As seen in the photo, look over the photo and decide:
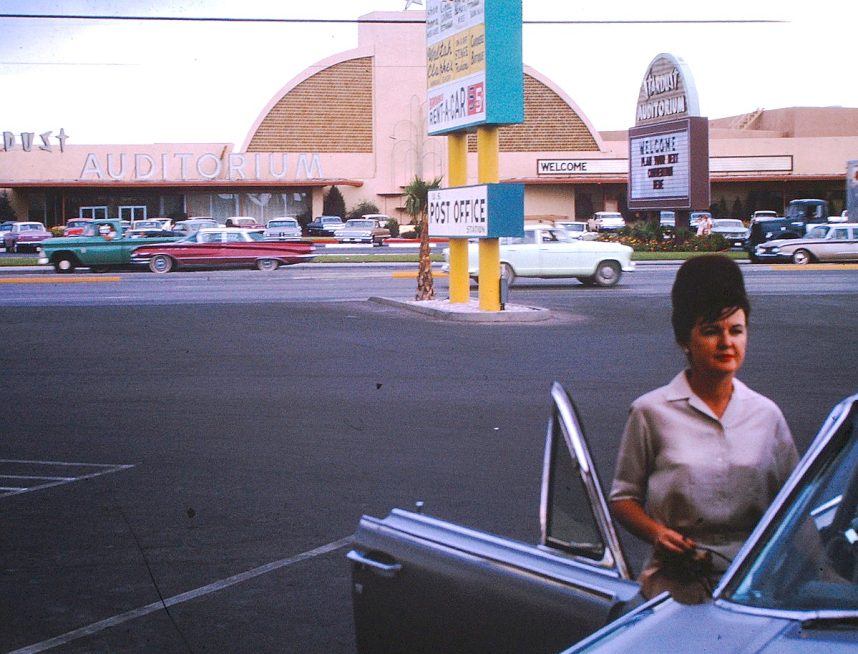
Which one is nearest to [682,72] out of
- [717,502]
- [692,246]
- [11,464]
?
[692,246]

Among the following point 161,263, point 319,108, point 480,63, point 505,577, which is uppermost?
point 319,108

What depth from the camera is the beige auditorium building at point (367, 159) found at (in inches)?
2680

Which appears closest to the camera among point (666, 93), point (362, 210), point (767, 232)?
point (666, 93)

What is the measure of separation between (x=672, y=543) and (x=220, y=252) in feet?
120

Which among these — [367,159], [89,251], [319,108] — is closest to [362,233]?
[367,159]

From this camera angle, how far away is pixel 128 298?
26.7 m

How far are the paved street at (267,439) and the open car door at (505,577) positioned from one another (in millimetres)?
1785

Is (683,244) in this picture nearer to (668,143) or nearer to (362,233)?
(668,143)

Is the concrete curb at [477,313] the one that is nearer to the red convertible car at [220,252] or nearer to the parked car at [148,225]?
the red convertible car at [220,252]

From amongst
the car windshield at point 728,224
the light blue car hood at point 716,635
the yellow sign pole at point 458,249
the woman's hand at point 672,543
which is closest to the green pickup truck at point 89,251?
the yellow sign pole at point 458,249

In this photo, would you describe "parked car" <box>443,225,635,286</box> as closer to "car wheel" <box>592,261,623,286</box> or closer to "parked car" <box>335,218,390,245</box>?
"car wheel" <box>592,261,623,286</box>

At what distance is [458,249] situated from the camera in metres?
25.0

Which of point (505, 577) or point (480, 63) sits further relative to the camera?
point (480, 63)

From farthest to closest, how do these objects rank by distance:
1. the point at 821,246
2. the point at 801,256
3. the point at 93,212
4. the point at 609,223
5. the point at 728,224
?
1. the point at 93,212
2. the point at 609,223
3. the point at 728,224
4. the point at 801,256
5. the point at 821,246
